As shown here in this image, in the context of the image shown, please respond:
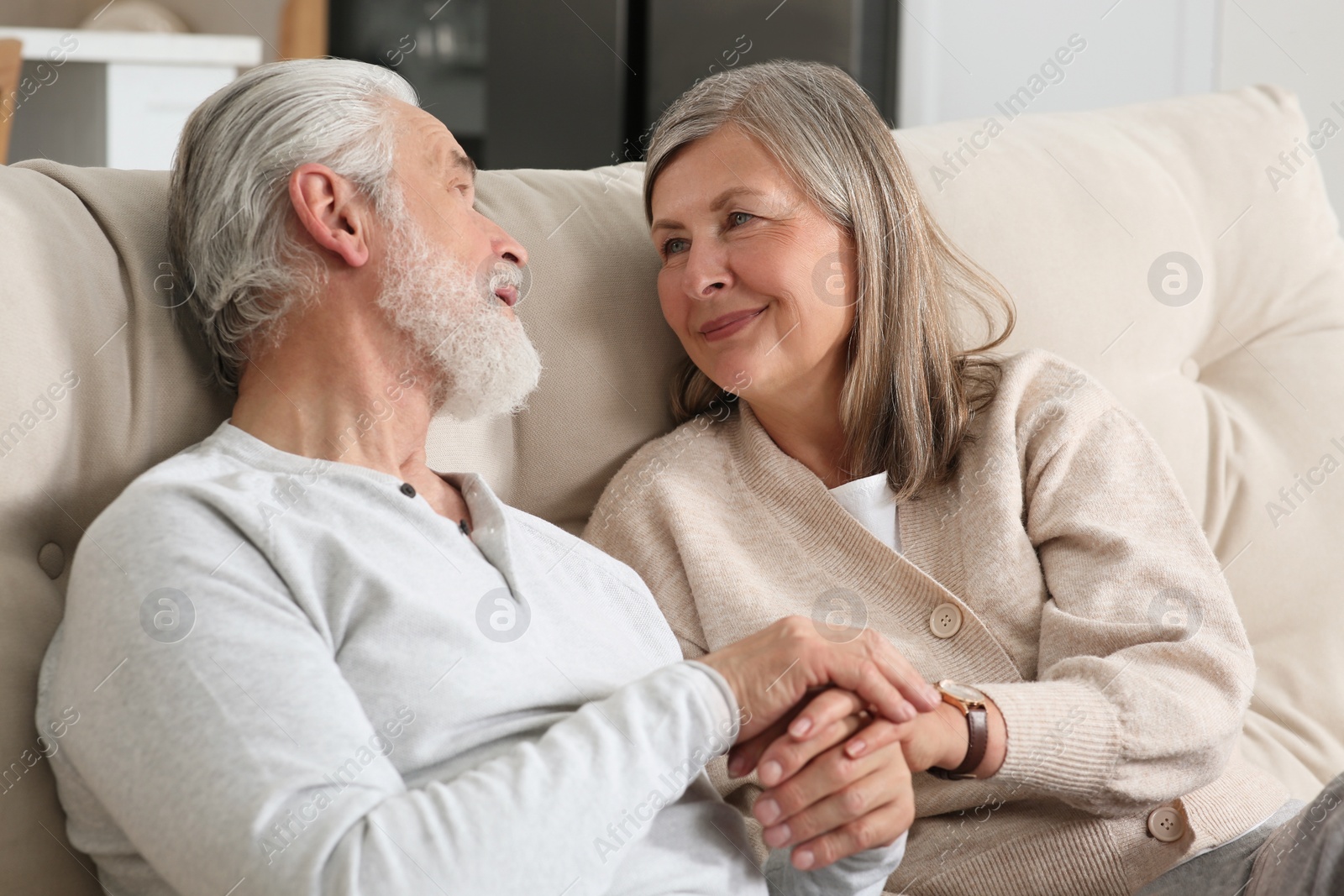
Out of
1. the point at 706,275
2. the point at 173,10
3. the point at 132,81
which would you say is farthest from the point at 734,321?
the point at 173,10

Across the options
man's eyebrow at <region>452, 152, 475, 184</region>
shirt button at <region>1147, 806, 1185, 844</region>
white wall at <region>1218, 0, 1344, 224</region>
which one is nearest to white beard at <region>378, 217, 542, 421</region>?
man's eyebrow at <region>452, 152, 475, 184</region>

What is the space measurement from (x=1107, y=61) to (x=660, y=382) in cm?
179

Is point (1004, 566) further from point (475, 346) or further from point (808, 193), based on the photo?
point (475, 346)

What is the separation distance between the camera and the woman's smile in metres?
1.31

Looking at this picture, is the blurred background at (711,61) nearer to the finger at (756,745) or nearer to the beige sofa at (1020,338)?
the beige sofa at (1020,338)

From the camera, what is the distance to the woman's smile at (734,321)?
51.7 inches

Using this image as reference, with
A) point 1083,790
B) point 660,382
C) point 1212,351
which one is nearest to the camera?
point 1083,790

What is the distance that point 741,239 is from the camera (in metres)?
1.32

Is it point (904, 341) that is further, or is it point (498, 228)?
point (904, 341)

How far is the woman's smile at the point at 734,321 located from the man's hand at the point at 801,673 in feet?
1.37

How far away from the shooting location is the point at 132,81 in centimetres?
270

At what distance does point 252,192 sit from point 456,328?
8.5 inches

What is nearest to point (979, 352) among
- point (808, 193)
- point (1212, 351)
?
point (808, 193)

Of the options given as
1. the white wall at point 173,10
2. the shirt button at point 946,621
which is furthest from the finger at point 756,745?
the white wall at point 173,10
